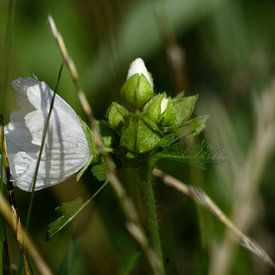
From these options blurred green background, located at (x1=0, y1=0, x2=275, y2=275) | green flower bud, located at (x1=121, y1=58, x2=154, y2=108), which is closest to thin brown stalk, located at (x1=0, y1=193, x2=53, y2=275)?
green flower bud, located at (x1=121, y1=58, x2=154, y2=108)

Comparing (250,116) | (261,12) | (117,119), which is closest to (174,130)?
(117,119)

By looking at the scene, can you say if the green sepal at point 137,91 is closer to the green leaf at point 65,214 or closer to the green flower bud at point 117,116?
the green flower bud at point 117,116

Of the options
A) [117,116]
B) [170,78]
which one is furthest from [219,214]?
[170,78]

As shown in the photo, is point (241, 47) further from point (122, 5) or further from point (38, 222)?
point (38, 222)

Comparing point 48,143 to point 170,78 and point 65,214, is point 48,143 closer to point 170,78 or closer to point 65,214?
point 65,214

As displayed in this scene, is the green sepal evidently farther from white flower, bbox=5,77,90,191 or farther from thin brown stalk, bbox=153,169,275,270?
thin brown stalk, bbox=153,169,275,270
